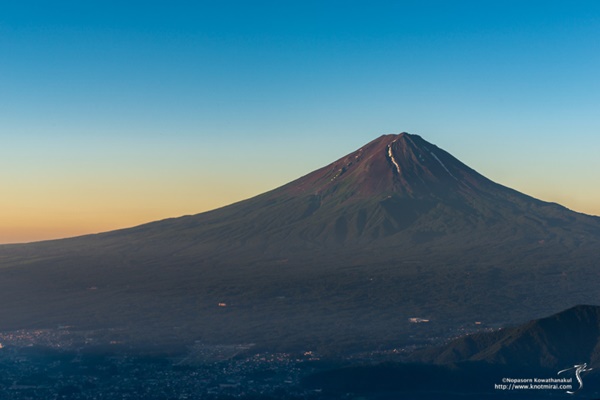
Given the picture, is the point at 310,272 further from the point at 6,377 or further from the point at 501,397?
the point at 501,397

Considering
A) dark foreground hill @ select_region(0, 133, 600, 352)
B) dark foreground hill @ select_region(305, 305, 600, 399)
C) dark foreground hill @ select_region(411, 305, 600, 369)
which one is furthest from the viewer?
dark foreground hill @ select_region(0, 133, 600, 352)

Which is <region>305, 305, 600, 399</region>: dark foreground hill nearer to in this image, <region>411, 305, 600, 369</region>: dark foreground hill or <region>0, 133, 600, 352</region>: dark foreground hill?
<region>411, 305, 600, 369</region>: dark foreground hill

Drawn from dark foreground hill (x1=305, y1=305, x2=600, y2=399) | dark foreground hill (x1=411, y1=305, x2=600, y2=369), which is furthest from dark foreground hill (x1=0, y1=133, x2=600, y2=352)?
dark foreground hill (x1=411, y1=305, x2=600, y2=369)

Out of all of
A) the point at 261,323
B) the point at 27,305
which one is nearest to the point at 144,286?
the point at 27,305

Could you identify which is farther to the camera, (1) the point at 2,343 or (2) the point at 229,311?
(2) the point at 229,311

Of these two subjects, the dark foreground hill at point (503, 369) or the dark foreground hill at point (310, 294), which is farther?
the dark foreground hill at point (310, 294)

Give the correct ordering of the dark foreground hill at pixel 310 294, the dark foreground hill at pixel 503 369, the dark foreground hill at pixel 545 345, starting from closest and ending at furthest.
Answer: the dark foreground hill at pixel 503 369, the dark foreground hill at pixel 545 345, the dark foreground hill at pixel 310 294

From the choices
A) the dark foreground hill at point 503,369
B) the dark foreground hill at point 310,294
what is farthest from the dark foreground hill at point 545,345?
the dark foreground hill at point 310,294

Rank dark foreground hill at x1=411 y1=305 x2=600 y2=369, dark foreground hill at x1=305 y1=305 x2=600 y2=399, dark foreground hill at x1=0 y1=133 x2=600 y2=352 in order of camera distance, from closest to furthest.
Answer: dark foreground hill at x1=305 y1=305 x2=600 y2=399 < dark foreground hill at x1=411 y1=305 x2=600 y2=369 < dark foreground hill at x1=0 y1=133 x2=600 y2=352

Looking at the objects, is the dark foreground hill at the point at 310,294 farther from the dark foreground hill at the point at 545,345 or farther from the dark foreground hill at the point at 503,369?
the dark foreground hill at the point at 545,345

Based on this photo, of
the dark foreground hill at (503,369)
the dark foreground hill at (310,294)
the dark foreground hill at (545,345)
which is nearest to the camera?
the dark foreground hill at (503,369)

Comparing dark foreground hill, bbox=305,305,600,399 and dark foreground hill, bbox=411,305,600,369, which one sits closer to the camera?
dark foreground hill, bbox=305,305,600,399
